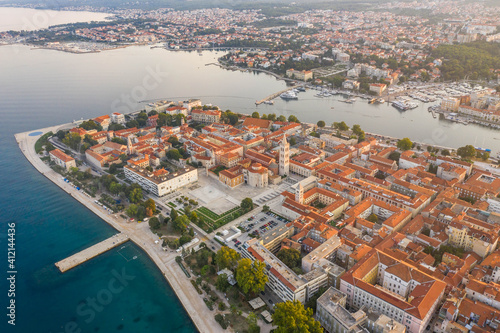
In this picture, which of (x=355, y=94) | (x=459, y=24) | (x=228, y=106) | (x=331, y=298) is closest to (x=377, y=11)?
(x=459, y=24)

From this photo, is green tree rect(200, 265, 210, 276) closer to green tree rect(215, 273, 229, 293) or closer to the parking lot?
green tree rect(215, 273, 229, 293)

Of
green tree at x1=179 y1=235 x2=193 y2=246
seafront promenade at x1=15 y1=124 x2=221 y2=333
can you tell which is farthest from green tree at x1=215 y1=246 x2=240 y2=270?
green tree at x1=179 y1=235 x2=193 y2=246

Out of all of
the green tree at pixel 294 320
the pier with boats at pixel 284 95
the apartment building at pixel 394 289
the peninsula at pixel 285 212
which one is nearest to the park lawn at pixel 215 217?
the peninsula at pixel 285 212

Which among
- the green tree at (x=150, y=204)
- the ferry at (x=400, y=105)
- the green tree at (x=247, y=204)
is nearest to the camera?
the green tree at (x=150, y=204)

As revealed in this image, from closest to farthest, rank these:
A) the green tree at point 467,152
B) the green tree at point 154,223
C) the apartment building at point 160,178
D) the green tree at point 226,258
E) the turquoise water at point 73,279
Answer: the turquoise water at point 73,279, the green tree at point 226,258, the green tree at point 154,223, the apartment building at point 160,178, the green tree at point 467,152

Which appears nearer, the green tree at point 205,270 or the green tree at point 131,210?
the green tree at point 205,270

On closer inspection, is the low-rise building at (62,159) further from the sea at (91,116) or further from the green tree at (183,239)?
the green tree at (183,239)

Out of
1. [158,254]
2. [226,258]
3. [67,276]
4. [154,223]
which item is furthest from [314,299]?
[67,276]
